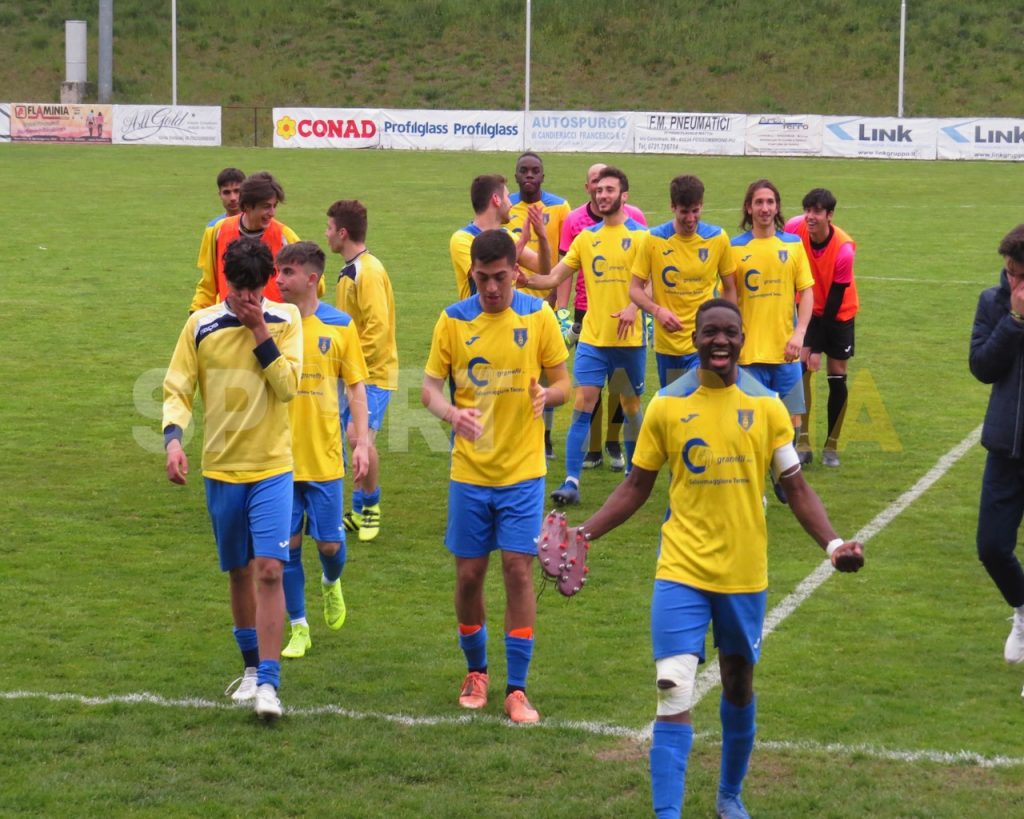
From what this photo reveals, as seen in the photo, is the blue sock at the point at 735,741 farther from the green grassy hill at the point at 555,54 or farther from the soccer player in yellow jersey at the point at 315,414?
the green grassy hill at the point at 555,54

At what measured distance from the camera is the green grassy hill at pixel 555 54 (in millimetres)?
62219

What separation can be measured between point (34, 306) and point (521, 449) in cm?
1314

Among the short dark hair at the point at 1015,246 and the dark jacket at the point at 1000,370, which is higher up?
the short dark hair at the point at 1015,246

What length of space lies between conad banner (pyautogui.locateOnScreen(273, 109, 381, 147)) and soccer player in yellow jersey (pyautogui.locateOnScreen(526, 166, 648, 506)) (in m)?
39.1

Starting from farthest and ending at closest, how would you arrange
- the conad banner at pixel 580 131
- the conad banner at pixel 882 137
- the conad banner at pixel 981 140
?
the conad banner at pixel 580 131 < the conad banner at pixel 882 137 < the conad banner at pixel 981 140

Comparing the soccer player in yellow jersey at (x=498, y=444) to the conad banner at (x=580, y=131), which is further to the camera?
the conad banner at (x=580, y=131)

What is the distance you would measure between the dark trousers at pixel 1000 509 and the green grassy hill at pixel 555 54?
5488cm

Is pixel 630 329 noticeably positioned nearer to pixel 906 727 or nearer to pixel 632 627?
pixel 632 627

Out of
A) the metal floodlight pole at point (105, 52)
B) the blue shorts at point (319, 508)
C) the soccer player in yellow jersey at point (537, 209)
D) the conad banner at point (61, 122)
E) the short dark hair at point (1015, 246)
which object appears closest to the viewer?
the short dark hair at point (1015, 246)

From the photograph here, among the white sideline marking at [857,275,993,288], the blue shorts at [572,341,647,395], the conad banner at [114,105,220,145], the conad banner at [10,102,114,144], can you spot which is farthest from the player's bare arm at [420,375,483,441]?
the conad banner at [10,102,114,144]

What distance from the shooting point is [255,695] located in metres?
6.72

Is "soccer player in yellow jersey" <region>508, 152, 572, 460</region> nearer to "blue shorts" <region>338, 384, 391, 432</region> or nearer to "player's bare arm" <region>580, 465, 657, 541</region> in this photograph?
"blue shorts" <region>338, 384, 391, 432</region>

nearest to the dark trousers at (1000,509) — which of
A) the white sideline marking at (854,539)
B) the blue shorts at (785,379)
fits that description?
the white sideline marking at (854,539)

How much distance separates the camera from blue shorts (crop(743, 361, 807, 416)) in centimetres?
1063
